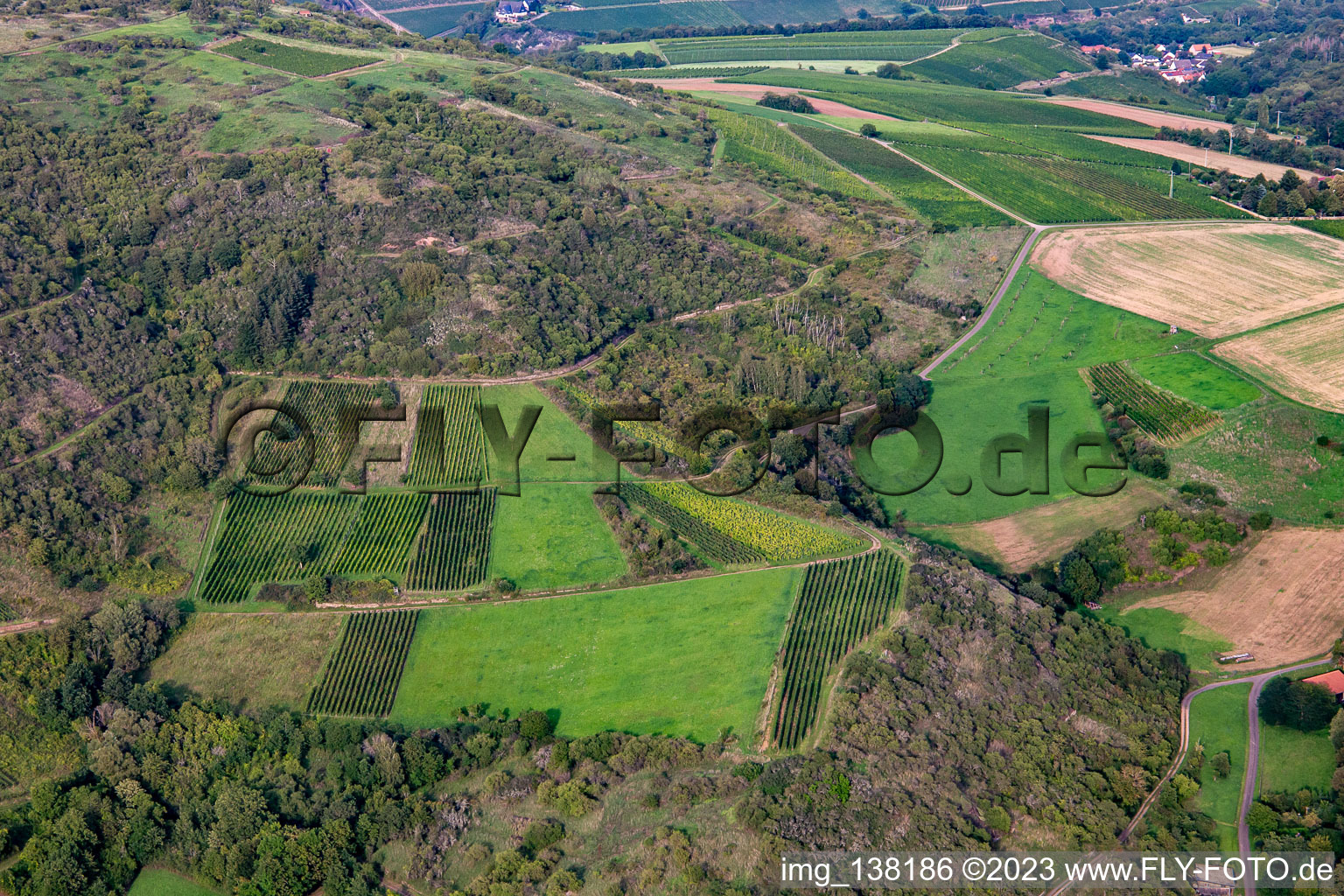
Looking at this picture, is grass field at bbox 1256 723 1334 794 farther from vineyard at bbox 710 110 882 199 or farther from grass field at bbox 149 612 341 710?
vineyard at bbox 710 110 882 199

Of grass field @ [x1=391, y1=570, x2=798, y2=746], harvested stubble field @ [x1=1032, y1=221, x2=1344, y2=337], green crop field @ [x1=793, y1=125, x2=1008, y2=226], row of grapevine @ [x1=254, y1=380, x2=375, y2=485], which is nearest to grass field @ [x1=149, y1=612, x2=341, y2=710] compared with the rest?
grass field @ [x1=391, y1=570, x2=798, y2=746]

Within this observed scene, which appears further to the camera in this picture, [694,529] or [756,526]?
[756,526]

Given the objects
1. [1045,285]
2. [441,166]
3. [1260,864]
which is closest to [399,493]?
[441,166]

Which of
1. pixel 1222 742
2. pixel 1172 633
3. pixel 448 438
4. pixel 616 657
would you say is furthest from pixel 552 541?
pixel 1222 742

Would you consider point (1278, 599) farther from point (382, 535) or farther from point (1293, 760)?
point (382, 535)

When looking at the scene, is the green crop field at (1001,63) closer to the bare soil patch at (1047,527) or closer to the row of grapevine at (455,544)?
the bare soil patch at (1047,527)

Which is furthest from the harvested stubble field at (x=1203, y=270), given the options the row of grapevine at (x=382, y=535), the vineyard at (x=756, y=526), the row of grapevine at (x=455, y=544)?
the row of grapevine at (x=382, y=535)
